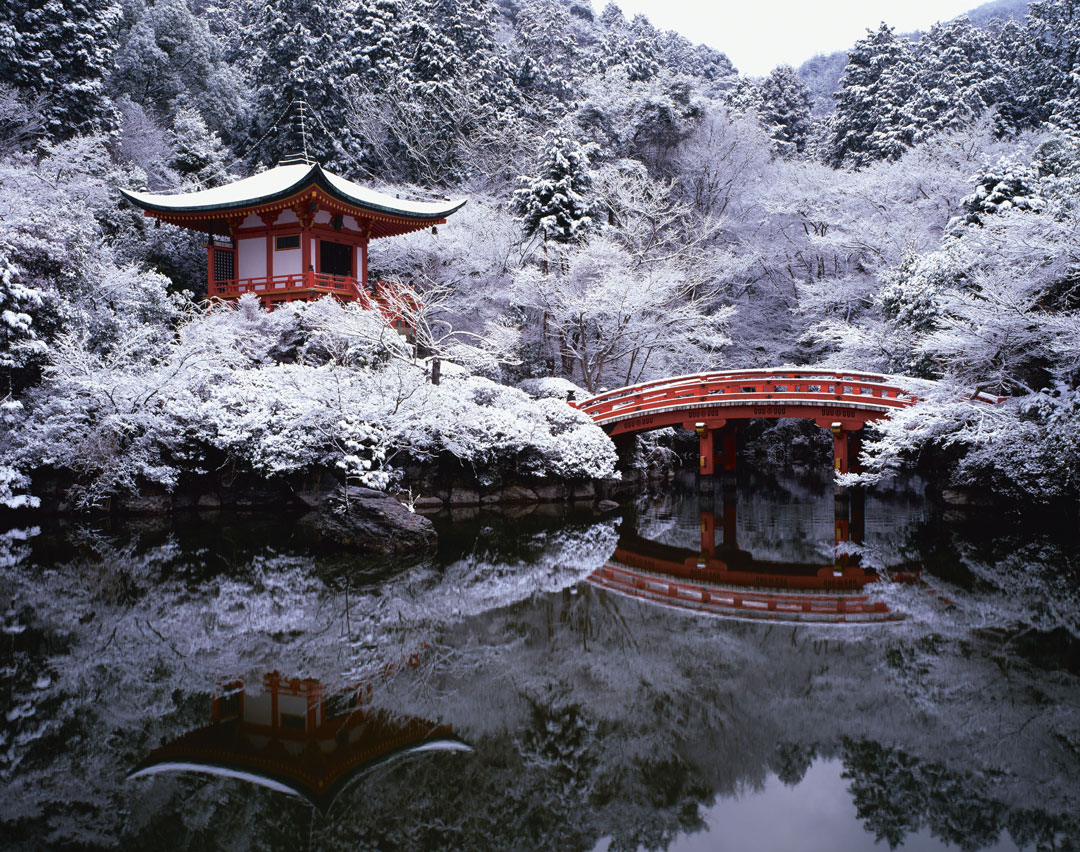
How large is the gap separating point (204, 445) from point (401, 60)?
62.4 ft

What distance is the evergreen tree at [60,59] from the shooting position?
72.1 feet

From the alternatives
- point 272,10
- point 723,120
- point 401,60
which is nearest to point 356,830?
point 723,120

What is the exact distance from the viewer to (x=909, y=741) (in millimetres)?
4984

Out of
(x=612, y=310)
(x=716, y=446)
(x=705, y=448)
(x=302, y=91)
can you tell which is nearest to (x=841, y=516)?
(x=705, y=448)

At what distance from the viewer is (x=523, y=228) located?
2077 centimetres

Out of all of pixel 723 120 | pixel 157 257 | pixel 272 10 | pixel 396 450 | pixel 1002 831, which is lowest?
pixel 1002 831

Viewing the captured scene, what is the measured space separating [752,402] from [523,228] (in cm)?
780

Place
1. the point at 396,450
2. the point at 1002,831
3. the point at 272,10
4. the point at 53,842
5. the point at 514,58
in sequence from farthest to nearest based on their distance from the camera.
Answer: the point at 514,58 → the point at 272,10 → the point at 396,450 → the point at 1002,831 → the point at 53,842

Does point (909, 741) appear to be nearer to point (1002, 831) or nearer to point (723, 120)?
point (1002, 831)

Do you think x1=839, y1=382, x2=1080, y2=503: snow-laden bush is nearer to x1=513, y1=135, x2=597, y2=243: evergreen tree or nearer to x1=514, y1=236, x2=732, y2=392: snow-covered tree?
x1=514, y1=236, x2=732, y2=392: snow-covered tree

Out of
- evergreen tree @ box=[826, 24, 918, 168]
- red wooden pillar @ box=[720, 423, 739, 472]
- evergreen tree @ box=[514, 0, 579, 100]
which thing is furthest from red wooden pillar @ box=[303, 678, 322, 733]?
evergreen tree @ box=[514, 0, 579, 100]

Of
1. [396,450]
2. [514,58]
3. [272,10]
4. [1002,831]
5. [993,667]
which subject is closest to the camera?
[1002,831]

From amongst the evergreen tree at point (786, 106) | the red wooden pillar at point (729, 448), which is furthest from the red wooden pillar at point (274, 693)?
the evergreen tree at point (786, 106)

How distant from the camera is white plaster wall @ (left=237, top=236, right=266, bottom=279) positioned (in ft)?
65.8
